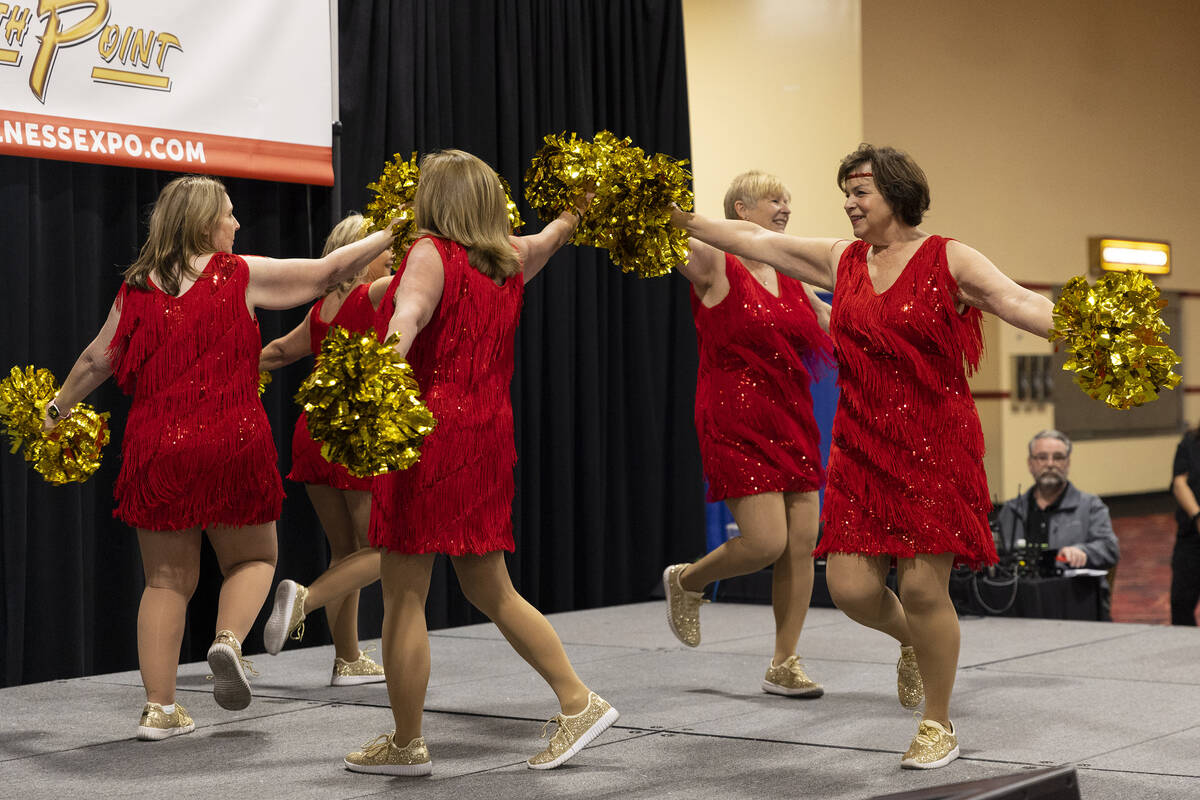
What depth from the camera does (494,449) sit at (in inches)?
140

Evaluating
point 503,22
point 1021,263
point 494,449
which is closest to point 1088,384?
point 494,449

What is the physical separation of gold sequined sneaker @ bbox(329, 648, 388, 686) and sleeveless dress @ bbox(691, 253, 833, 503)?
1329mm

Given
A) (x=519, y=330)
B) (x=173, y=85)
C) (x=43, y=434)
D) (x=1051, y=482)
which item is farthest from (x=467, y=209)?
(x=1051, y=482)

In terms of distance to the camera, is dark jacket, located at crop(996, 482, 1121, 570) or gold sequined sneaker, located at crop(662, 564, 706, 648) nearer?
gold sequined sneaker, located at crop(662, 564, 706, 648)

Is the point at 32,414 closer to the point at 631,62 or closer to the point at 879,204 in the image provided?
the point at 879,204

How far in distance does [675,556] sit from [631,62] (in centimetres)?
259

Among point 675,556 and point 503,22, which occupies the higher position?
point 503,22

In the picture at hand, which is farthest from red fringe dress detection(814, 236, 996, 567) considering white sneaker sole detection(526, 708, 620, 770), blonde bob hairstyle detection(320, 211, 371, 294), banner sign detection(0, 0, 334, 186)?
banner sign detection(0, 0, 334, 186)

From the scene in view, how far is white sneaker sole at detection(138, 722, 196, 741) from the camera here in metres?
4.03

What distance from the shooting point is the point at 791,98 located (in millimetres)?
8711

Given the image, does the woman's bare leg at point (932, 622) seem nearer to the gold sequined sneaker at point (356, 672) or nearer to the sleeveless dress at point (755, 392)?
the sleeveless dress at point (755, 392)

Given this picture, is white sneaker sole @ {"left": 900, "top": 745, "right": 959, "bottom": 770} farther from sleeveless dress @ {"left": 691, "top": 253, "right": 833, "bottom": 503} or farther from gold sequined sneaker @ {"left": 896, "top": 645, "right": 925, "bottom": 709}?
sleeveless dress @ {"left": 691, "top": 253, "right": 833, "bottom": 503}

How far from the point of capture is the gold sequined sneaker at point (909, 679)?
4086 mm

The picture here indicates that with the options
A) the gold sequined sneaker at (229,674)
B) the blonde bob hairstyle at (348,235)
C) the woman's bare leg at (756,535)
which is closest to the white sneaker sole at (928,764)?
the woman's bare leg at (756,535)
